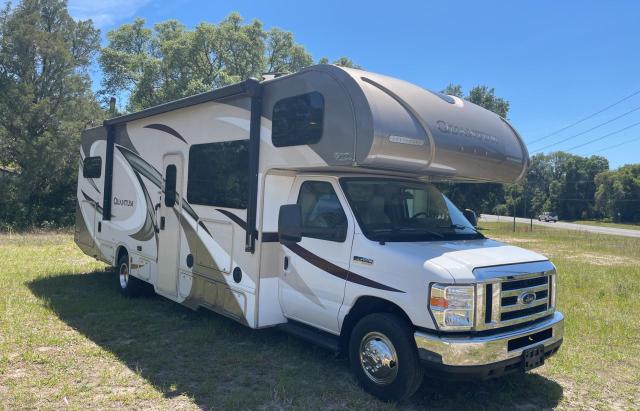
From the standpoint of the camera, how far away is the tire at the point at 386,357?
4230 mm

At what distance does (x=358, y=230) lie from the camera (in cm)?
475

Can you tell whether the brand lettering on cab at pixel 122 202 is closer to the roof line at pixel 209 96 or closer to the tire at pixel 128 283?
the tire at pixel 128 283

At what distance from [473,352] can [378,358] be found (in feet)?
2.95

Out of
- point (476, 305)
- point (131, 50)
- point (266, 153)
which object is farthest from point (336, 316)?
point (131, 50)

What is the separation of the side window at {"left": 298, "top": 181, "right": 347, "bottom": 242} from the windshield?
6.9 inches

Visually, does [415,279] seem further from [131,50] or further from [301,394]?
[131,50]

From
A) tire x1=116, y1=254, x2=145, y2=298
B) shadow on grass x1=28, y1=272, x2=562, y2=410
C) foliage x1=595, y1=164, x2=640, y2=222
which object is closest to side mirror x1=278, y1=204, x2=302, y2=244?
shadow on grass x1=28, y1=272, x2=562, y2=410

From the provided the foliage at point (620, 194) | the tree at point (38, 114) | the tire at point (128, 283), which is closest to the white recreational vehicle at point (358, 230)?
the tire at point (128, 283)

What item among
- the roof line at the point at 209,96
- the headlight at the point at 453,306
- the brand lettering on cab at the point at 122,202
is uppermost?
the roof line at the point at 209,96

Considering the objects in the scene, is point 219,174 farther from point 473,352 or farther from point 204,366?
point 473,352

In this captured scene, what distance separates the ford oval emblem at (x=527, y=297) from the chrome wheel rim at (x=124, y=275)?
638cm

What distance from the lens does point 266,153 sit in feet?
17.9

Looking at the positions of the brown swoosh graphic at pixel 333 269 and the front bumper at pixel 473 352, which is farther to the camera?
the brown swoosh graphic at pixel 333 269

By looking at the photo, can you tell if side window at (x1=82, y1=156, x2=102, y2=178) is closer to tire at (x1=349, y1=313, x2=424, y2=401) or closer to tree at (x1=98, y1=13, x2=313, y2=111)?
tire at (x1=349, y1=313, x2=424, y2=401)
